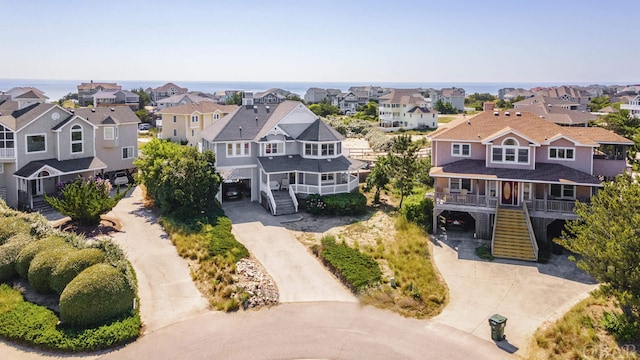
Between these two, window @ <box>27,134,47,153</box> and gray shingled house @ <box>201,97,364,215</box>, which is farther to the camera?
gray shingled house @ <box>201,97,364,215</box>

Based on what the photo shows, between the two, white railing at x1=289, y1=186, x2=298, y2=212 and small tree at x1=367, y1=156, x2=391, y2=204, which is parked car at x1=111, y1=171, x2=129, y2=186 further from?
small tree at x1=367, y1=156, x2=391, y2=204

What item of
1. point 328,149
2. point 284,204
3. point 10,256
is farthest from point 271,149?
point 10,256

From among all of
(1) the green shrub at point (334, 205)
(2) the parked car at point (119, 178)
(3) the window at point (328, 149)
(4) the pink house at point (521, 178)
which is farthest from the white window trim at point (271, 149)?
(2) the parked car at point (119, 178)

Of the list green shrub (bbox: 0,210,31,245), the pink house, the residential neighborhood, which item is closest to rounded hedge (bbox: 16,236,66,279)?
green shrub (bbox: 0,210,31,245)

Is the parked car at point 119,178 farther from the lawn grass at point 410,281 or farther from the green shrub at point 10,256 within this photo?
the lawn grass at point 410,281

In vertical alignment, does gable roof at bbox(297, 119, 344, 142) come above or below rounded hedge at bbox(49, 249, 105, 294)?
above

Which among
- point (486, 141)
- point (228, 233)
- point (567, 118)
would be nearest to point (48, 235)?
point (228, 233)
